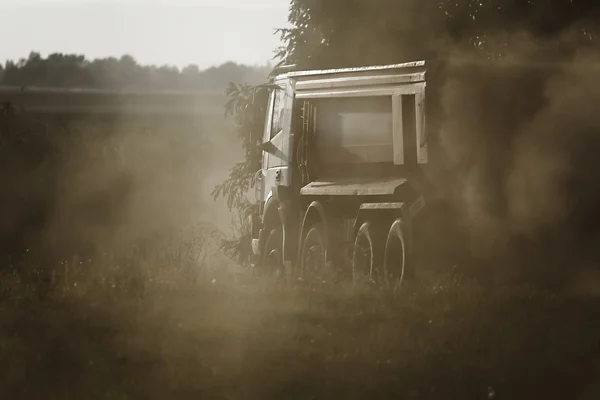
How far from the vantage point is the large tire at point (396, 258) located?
50.2 feet

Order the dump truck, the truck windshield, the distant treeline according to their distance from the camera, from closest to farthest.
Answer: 1. the distant treeline
2. the dump truck
3. the truck windshield

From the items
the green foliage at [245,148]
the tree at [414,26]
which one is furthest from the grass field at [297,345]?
the tree at [414,26]

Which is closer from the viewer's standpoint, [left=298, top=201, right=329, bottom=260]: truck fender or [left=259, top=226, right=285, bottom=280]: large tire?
[left=298, top=201, right=329, bottom=260]: truck fender

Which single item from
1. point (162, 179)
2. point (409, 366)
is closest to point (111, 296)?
point (409, 366)

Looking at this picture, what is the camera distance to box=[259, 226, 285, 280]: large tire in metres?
19.6

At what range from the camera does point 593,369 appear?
991 cm

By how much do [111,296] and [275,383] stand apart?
4.35 metres

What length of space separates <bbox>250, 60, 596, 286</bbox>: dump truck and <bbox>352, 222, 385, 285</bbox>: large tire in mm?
13

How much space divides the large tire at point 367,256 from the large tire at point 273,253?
269 centimetres

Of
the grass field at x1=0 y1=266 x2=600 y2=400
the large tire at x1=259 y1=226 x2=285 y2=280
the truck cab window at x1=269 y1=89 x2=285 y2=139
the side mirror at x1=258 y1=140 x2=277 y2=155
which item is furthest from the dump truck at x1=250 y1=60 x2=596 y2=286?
the grass field at x1=0 y1=266 x2=600 y2=400

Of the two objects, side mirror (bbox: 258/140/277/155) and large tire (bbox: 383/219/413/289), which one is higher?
side mirror (bbox: 258/140/277/155)

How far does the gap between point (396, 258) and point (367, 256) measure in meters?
0.81

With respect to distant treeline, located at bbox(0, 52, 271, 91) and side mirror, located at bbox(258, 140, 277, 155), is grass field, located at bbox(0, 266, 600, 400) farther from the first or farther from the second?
side mirror, located at bbox(258, 140, 277, 155)

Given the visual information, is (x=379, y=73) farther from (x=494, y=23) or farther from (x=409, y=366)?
(x=494, y=23)
